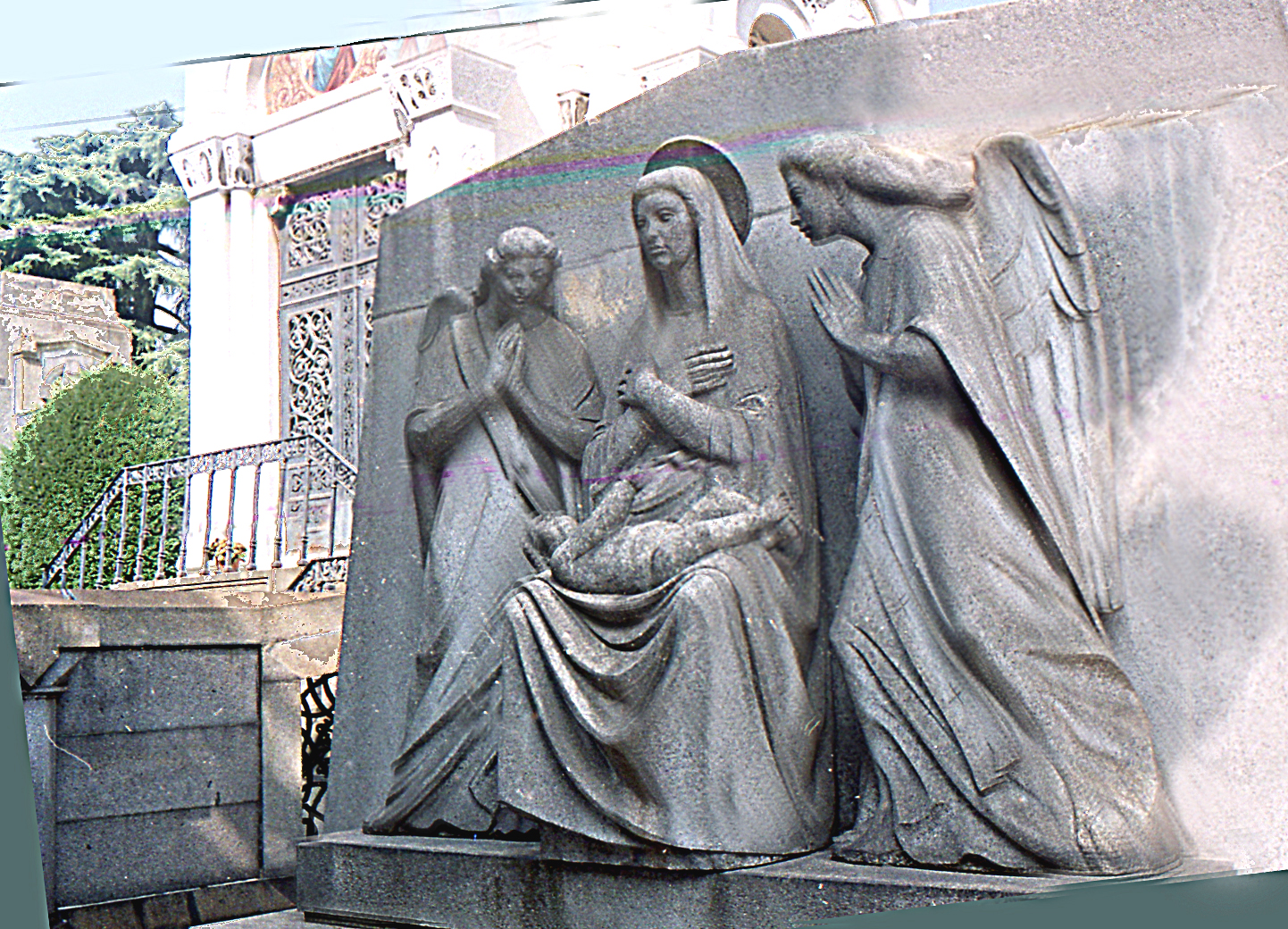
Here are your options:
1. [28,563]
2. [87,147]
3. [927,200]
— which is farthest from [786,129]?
[28,563]

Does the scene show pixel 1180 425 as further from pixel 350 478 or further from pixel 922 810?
pixel 350 478

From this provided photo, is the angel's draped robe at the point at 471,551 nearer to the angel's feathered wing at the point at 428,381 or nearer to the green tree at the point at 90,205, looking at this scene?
the angel's feathered wing at the point at 428,381

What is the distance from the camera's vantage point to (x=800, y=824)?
2.93 metres

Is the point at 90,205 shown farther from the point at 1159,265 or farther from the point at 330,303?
the point at 330,303

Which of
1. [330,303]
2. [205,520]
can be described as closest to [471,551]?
[205,520]

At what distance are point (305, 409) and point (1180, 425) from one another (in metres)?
8.42

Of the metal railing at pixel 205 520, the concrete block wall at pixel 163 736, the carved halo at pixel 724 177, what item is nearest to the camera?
the carved halo at pixel 724 177

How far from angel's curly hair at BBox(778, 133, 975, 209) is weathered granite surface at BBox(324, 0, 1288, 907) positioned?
0.28 meters

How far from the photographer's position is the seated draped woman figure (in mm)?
2877

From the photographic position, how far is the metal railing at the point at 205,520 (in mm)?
5469

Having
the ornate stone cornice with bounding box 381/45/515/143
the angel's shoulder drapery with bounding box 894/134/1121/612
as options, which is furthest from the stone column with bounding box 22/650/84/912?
the ornate stone cornice with bounding box 381/45/515/143

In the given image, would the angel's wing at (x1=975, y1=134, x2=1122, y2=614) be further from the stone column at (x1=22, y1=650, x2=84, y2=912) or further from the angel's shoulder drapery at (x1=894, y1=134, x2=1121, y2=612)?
the stone column at (x1=22, y1=650, x2=84, y2=912)

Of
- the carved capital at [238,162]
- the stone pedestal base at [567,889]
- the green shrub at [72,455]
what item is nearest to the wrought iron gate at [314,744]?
the green shrub at [72,455]

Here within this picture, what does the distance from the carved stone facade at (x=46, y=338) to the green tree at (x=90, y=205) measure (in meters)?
0.09
